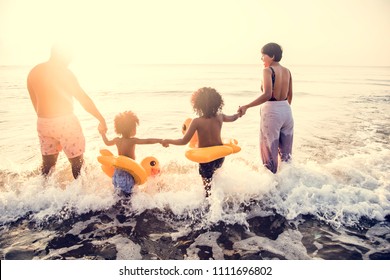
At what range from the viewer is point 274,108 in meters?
4.60

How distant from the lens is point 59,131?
431 centimetres

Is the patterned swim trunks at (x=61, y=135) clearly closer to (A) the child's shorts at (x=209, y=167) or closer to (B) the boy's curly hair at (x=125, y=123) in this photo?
(B) the boy's curly hair at (x=125, y=123)

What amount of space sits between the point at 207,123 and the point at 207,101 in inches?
12.2

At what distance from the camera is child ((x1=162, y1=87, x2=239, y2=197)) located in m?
4.14

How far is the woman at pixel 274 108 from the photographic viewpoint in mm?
4473

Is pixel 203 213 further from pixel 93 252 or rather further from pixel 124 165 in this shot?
pixel 93 252

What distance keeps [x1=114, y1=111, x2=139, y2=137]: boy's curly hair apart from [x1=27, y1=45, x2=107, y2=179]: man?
1.08ft

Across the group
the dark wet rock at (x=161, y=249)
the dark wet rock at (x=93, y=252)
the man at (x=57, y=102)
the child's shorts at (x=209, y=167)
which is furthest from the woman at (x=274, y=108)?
the dark wet rock at (x=93, y=252)

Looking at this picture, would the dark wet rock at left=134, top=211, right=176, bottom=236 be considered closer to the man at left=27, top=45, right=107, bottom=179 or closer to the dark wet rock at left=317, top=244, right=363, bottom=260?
the man at left=27, top=45, right=107, bottom=179

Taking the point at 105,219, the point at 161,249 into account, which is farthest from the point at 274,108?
the point at 105,219

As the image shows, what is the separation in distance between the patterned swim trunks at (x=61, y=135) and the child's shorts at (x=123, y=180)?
65 cm

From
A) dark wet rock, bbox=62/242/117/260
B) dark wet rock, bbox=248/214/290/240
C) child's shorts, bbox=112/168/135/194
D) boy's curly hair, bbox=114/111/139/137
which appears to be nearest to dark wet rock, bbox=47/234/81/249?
dark wet rock, bbox=62/242/117/260
